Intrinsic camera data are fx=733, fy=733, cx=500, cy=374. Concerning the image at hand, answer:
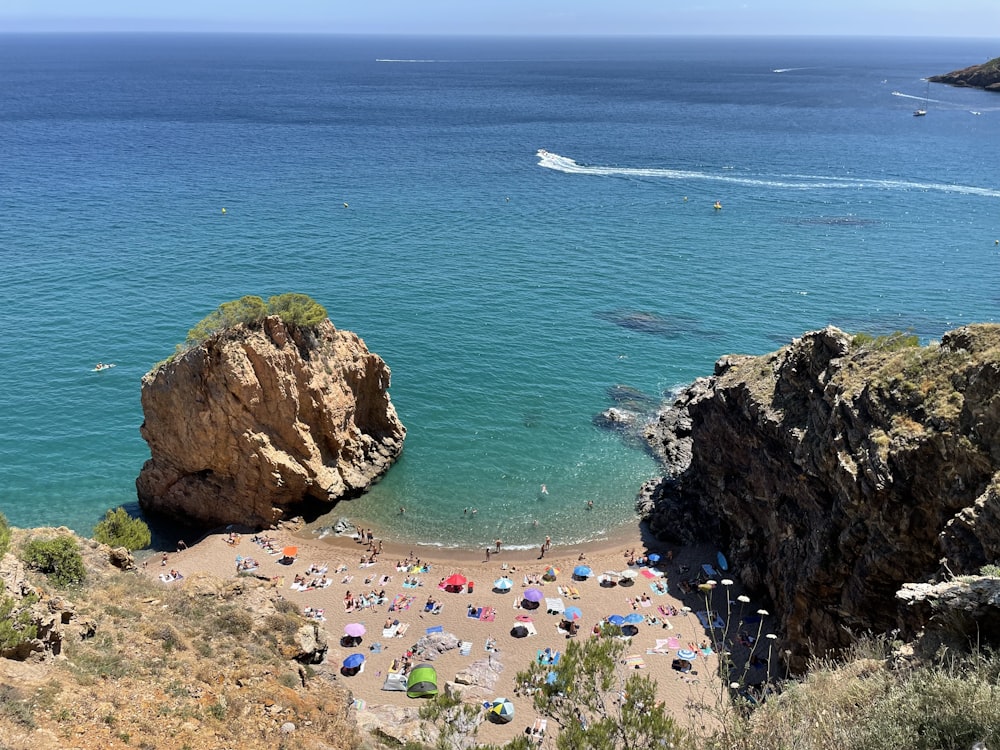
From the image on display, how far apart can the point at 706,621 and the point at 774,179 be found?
280 feet

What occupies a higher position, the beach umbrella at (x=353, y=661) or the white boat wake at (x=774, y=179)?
the white boat wake at (x=774, y=179)

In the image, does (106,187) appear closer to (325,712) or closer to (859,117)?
(325,712)

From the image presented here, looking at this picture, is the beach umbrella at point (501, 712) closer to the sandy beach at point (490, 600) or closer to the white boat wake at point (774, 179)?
the sandy beach at point (490, 600)

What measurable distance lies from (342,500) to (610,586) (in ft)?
51.3

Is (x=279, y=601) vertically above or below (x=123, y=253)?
below

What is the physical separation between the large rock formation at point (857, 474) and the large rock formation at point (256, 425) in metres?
20.4

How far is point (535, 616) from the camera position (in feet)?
108

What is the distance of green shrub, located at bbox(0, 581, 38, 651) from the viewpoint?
1700cm

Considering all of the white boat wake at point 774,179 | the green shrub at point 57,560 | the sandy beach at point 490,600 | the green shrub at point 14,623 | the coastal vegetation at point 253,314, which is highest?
the white boat wake at point 774,179

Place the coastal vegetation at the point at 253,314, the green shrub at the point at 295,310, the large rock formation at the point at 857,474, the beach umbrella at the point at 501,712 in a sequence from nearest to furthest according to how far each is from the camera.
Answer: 1. the large rock formation at the point at 857,474
2. the beach umbrella at the point at 501,712
3. the coastal vegetation at the point at 253,314
4. the green shrub at the point at 295,310

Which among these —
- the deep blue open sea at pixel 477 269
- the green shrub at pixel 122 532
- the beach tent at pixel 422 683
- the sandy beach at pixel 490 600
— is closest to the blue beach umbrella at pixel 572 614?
the sandy beach at pixel 490 600

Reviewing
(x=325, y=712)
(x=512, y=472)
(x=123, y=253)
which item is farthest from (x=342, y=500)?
(x=123, y=253)

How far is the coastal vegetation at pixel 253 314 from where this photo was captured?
117 feet

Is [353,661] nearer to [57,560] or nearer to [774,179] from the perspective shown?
[57,560]
